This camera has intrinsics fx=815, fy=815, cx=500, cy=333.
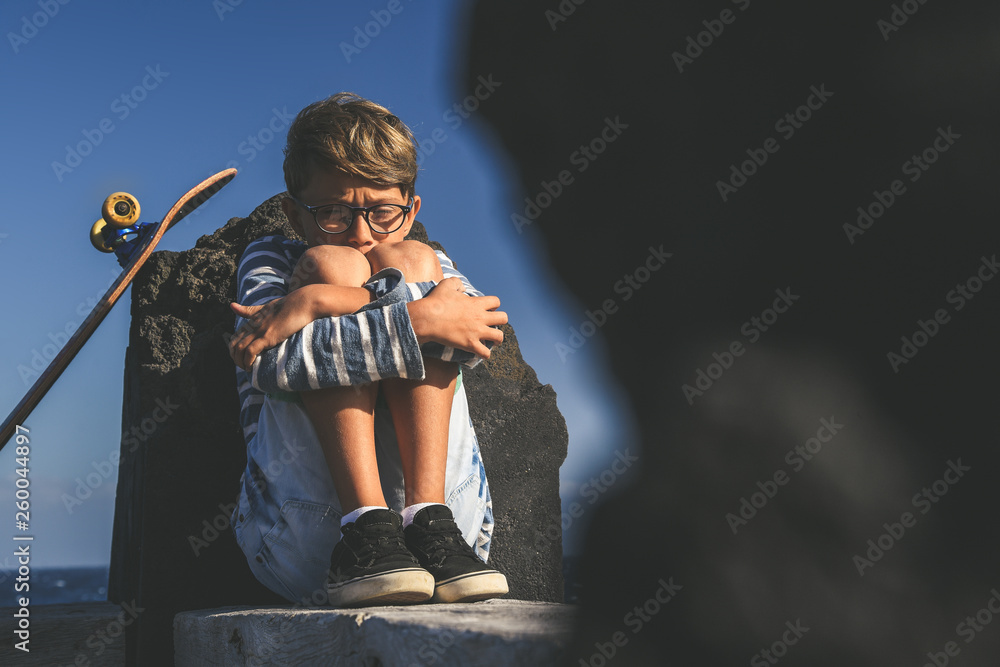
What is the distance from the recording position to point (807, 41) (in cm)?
67

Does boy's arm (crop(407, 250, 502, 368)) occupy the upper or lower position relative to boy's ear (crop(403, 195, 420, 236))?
lower

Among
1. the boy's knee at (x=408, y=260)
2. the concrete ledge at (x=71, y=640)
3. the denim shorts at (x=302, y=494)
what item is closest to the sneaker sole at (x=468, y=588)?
the denim shorts at (x=302, y=494)

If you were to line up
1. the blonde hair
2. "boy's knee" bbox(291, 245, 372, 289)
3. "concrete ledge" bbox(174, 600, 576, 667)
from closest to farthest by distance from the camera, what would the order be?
"concrete ledge" bbox(174, 600, 576, 667) < "boy's knee" bbox(291, 245, 372, 289) < the blonde hair

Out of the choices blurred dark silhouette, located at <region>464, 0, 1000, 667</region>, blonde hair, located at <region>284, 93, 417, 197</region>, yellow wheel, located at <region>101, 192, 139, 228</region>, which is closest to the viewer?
blurred dark silhouette, located at <region>464, 0, 1000, 667</region>

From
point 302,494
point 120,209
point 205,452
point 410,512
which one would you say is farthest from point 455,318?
point 120,209

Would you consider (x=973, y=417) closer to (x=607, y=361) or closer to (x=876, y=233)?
(x=876, y=233)

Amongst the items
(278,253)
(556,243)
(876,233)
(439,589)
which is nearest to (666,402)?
(556,243)

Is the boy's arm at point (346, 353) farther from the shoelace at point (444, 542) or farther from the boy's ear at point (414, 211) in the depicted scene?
the boy's ear at point (414, 211)

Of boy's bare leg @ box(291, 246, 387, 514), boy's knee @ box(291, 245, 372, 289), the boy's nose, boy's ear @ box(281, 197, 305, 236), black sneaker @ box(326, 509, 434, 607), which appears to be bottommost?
black sneaker @ box(326, 509, 434, 607)

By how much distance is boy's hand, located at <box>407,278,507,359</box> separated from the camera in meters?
1.92

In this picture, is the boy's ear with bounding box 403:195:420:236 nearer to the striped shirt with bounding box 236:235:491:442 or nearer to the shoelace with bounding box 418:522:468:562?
the striped shirt with bounding box 236:235:491:442

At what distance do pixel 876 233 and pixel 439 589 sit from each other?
4.24ft

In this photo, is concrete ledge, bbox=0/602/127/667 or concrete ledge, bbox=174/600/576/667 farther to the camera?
concrete ledge, bbox=0/602/127/667

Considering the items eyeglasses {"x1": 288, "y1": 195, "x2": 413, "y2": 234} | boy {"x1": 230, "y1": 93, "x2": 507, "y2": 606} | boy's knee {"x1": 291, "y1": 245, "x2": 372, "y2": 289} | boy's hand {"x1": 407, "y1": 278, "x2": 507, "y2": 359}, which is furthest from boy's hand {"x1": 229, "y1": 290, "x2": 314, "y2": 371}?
eyeglasses {"x1": 288, "y1": 195, "x2": 413, "y2": 234}
